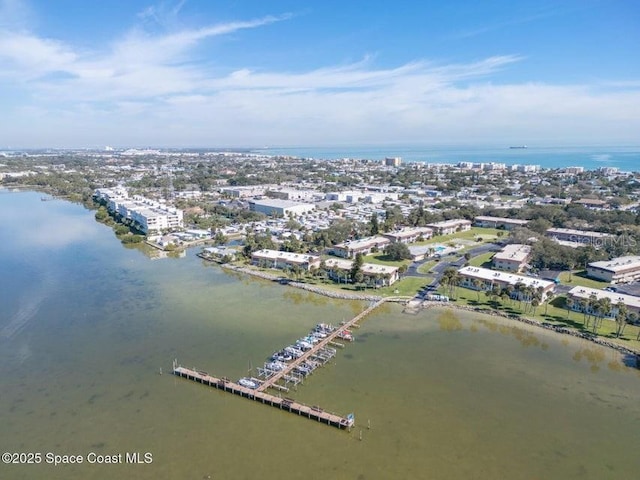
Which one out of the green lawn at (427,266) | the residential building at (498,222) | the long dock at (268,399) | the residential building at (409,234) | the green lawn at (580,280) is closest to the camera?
the long dock at (268,399)

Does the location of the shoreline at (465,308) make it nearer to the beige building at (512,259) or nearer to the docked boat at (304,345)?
the docked boat at (304,345)

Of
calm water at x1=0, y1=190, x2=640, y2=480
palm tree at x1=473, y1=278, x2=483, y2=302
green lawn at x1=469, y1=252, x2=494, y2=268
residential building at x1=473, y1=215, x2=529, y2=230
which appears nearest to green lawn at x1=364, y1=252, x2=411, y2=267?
green lawn at x1=469, y1=252, x2=494, y2=268

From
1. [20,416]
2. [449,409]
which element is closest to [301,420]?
[449,409]

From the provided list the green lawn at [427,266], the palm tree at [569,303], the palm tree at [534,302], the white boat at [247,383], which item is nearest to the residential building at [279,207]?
the green lawn at [427,266]

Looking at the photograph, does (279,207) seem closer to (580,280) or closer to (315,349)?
(580,280)

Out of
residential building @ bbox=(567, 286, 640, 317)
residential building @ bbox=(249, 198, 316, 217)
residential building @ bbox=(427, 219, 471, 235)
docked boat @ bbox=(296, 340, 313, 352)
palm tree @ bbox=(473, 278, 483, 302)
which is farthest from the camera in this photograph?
residential building @ bbox=(249, 198, 316, 217)

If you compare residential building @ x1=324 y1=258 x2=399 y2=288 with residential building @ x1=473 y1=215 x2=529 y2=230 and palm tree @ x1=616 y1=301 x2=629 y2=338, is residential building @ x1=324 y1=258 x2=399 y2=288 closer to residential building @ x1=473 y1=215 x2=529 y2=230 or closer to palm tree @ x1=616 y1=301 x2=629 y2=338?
palm tree @ x1=616 y1=301 x2=629 y2=338

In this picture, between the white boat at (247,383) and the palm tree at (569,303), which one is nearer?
the white boat at (247,383)
